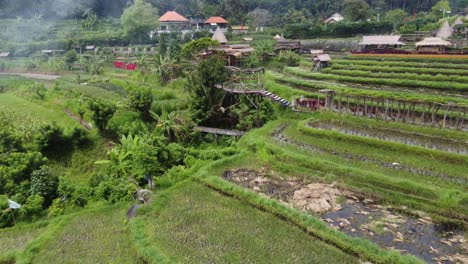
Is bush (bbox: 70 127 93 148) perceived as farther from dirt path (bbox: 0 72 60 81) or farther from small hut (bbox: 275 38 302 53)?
small hut (bbox: 275 38 302 53)

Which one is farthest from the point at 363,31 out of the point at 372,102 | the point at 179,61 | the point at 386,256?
the point at 386,256

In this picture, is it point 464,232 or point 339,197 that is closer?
point 464,232

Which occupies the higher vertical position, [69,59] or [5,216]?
[69,59]

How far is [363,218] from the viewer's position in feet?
48.4

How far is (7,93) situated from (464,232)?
4132 centimetres

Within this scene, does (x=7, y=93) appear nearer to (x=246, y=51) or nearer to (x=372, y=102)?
(x=246, y=51)

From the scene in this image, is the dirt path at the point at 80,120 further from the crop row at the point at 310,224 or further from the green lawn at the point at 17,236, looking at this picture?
the crop row at the point at 310,224

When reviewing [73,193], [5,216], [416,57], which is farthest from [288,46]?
[5,216]

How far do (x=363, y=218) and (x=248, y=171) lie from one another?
6415mm

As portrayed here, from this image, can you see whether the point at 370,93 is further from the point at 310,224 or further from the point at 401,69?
the point at 310,224

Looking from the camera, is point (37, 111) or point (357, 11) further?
point (357, 11)

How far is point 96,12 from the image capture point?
8312cm

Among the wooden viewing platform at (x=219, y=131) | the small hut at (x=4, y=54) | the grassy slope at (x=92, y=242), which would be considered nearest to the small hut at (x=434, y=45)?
the wooden viewing platform at (x=219, y=131)

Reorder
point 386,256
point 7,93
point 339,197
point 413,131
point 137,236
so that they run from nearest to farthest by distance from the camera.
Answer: point 386,256, point 137,236, point 339,197, point 413,131, point 7,93
